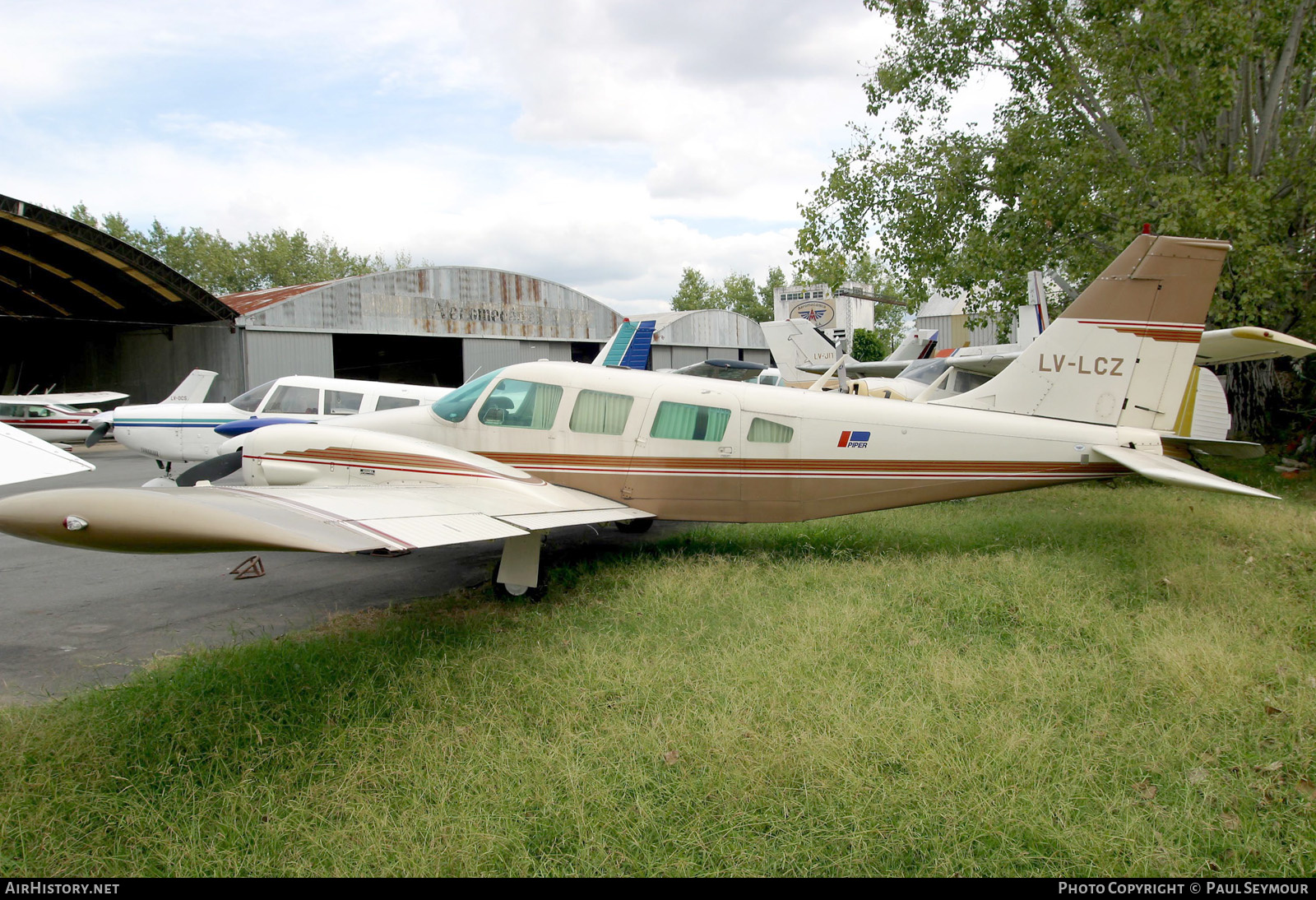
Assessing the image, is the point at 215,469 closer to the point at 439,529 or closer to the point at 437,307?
the point at 439,529

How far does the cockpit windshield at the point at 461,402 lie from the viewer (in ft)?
22.9

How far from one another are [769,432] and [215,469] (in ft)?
16.8

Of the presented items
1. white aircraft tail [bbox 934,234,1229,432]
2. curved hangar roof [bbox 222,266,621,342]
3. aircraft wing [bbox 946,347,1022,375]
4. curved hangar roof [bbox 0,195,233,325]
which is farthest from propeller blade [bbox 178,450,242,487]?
curved hangar roof [bbox 222,266,621,342]

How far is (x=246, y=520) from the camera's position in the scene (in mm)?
3467

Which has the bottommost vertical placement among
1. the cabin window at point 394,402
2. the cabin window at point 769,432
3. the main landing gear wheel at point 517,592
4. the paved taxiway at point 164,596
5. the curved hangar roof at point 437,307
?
the paved taxiway at point 164,596

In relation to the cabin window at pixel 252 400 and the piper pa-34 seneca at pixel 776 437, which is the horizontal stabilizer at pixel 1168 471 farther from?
the cabin window at pixel 252 400

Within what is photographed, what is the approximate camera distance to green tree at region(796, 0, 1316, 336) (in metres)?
10.0

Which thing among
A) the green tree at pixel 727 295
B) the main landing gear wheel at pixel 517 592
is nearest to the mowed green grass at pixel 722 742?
→ the main landing gear wheel at pixel 517 592

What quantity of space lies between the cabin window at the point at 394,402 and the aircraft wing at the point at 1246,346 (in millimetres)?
10485

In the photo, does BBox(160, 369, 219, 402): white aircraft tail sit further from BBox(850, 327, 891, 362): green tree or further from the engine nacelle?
BBox(850, 327, 891, 362): green tree

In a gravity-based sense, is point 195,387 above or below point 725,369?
below

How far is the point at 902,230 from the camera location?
14.1 meters

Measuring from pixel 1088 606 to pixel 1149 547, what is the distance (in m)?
2.42
